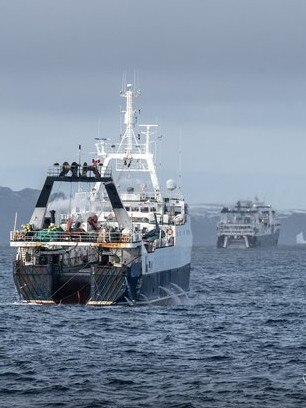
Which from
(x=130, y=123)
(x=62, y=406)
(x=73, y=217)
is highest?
(x=130, y=123)

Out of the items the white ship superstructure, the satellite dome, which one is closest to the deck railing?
the white ship superstructure

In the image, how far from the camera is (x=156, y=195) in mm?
112500

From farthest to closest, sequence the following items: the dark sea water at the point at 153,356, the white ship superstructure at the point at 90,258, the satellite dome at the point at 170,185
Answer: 1. the satellite dome at the point at 170,185
2. the white ship superstructure at the point at 90,258
3. the dark sea water at the point at 153,356

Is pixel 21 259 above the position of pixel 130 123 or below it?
below

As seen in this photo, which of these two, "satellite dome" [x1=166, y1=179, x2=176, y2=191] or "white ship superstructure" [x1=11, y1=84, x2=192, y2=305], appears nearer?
"white ship superstructure" [x1=11, y1=84, x2=192, y2=305]

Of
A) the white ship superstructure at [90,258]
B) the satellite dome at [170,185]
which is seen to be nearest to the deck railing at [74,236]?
the white ship superstructure at [90,258]

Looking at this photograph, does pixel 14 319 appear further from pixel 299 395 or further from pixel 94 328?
pixel 299 395

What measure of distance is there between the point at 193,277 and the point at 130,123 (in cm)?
4337

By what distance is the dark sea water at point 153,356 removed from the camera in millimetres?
52375

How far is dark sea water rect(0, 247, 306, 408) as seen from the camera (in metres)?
52.4

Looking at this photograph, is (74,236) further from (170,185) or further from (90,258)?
(170,185)

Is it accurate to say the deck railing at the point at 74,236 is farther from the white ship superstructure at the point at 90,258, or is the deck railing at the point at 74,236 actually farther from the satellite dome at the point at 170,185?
the satellite dome at the point at 170,185

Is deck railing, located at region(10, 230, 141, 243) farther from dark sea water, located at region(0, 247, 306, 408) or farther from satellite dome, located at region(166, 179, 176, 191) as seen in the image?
satellite dome, located at region(166, 179, 176, 191)

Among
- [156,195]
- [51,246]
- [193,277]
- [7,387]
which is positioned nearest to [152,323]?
[51,246]
